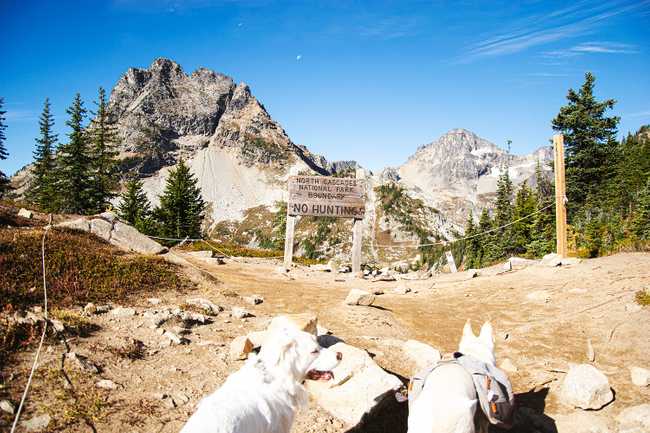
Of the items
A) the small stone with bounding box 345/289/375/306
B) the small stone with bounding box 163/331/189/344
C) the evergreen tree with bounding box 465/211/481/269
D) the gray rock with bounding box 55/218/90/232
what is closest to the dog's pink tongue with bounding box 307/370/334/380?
the small stone with bounding box 163/331/189/344

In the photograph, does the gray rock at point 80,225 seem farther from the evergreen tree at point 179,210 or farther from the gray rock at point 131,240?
the evergreen tree at point 179,210

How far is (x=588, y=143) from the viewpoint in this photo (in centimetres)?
3688

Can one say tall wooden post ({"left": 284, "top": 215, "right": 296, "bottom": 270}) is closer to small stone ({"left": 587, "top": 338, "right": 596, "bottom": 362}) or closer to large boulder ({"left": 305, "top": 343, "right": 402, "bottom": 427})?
large boulder ({"left": 305, "top": 343, "right": 402, "bottom": 427})

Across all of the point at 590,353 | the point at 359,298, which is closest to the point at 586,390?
the point at 590,353

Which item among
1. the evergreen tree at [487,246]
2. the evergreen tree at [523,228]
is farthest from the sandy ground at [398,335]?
the evergreen tree at [487,246]

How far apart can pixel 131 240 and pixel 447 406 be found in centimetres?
1548

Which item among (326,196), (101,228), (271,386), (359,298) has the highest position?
(326,196)

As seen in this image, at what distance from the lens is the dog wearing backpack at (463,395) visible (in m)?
3.04

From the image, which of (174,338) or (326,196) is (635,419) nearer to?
(174,338)

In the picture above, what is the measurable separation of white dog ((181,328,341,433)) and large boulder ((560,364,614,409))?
4377mm

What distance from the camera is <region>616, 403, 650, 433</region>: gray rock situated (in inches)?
181

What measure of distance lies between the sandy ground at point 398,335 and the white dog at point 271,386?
400 millimetres

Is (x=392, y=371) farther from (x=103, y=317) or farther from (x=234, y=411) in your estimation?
(x=103, y=317)

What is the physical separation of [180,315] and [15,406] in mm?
3397
